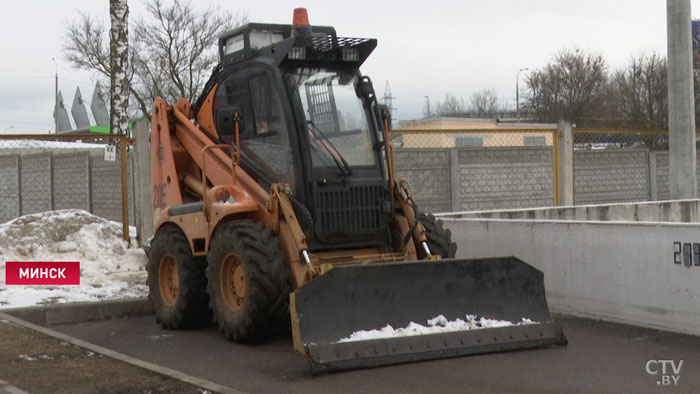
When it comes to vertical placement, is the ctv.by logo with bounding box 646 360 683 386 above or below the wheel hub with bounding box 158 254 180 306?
below

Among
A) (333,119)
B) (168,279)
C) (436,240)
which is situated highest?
(333,119)

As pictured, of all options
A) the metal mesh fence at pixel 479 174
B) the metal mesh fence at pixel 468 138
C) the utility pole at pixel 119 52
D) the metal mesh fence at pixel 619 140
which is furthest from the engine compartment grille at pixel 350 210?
the utility pole at pixel 119 52

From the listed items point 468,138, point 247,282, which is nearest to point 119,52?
point 247,282

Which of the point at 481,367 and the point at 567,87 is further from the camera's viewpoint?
the point at 567,87

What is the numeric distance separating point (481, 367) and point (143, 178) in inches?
340

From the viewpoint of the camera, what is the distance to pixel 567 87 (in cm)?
6334

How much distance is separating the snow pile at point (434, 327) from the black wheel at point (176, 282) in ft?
8.67

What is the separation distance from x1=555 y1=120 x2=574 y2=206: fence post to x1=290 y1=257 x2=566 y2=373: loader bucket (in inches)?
345

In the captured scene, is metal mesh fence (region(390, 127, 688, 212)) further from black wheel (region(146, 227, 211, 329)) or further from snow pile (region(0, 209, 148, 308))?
black wheel (region(146, 227, 211, 329))

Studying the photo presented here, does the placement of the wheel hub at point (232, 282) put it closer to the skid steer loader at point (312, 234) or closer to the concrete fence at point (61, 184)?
the skid steer loader at point (312, 234)

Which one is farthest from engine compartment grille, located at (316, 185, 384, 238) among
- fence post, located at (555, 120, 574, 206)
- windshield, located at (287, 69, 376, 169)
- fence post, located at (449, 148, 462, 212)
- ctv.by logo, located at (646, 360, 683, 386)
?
fence post, located at (555, 120, 574, 206)

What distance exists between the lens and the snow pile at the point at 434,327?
303 inches

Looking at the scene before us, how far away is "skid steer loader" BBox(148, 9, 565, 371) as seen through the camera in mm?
7812

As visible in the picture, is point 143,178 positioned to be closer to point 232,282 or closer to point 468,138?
point 232,282
